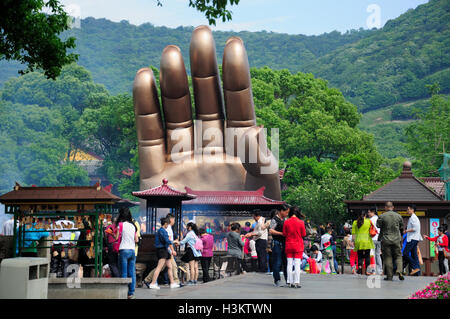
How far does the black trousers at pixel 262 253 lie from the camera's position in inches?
651

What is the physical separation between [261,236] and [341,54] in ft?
306

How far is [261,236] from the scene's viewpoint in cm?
1650

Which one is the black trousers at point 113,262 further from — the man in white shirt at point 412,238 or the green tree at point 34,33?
the man in white shirt at point 412,238

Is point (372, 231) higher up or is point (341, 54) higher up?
point (341, 54)

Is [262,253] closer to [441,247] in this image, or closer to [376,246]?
[376,246]

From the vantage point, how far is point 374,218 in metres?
16.2

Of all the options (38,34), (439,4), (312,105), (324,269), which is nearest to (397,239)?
(324,269)

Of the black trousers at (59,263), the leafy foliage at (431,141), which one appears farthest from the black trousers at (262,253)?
the leafy foliage at (431,141)

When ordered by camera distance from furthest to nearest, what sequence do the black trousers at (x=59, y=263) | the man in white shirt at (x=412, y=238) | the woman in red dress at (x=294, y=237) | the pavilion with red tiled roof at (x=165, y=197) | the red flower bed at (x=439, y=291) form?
the pavilion with red tiled roof at (x=165, y=197) → the man in white shirt at (x=412, y=238) → the black trousers at (x=59, y=263) → the woman in red dress at (x=294, y=237) → the red flower bed at (x=439, y=291)

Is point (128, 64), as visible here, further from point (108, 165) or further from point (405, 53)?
point (108, 165)

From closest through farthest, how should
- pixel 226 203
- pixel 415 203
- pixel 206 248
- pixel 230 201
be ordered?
pixel 206 248, pixel 415 203, pixel 226 203, pixel 230 201

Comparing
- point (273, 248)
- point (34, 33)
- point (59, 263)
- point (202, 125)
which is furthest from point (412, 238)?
point (202, 125)

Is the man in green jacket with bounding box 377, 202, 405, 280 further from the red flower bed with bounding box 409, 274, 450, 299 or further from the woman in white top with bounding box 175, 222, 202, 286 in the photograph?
the red flower bed with bounding box 409, 274, 450, 299

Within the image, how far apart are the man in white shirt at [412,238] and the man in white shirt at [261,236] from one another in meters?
3.19
